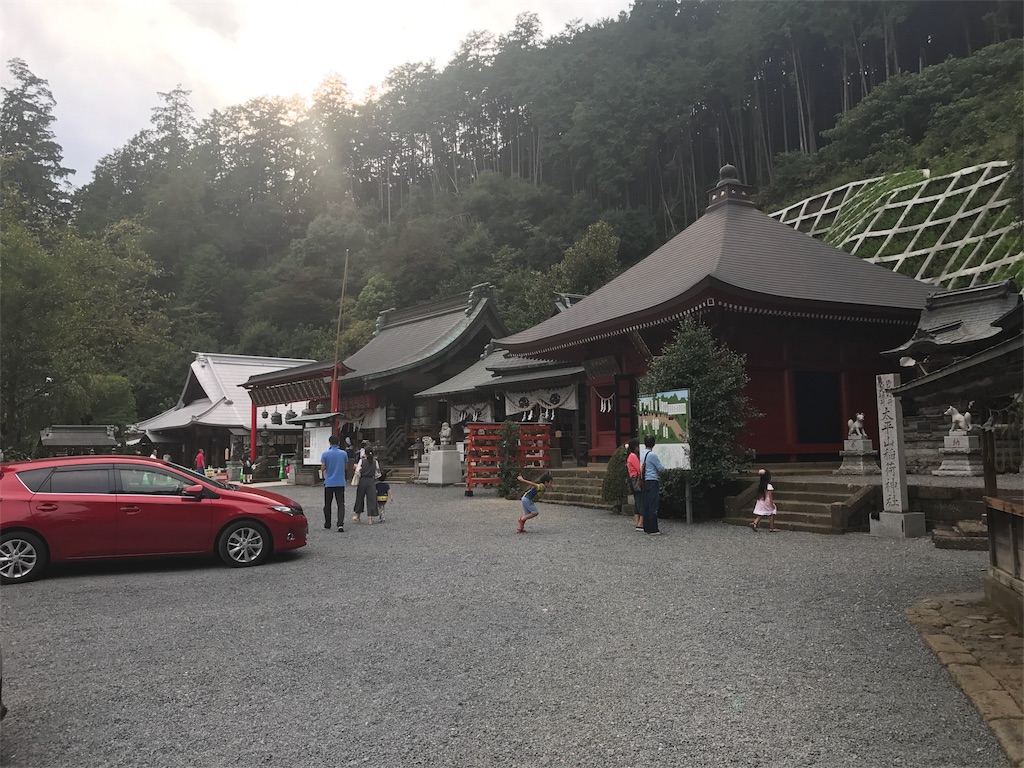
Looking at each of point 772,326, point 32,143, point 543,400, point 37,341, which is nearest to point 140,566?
point 37,341

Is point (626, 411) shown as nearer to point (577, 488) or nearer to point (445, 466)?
point (577, 488)

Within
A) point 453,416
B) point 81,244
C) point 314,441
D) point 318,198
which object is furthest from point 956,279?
point 318,198

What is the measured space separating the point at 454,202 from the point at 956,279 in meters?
36.4

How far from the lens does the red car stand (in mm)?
7414

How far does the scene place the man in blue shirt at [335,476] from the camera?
11.3m

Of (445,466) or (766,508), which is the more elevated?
(445,466)

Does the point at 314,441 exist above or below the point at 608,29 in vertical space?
below

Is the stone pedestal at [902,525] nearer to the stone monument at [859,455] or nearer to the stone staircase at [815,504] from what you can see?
the stone staircase at [815,504]

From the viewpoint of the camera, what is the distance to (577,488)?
15.1 m

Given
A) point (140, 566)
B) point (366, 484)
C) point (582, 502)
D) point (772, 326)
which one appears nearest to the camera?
point (140, 566)

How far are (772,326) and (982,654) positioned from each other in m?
10.5

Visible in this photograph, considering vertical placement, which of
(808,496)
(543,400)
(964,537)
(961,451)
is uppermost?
(543,400)

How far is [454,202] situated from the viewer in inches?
2067

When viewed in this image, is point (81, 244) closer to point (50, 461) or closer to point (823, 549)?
point (50, 461)
